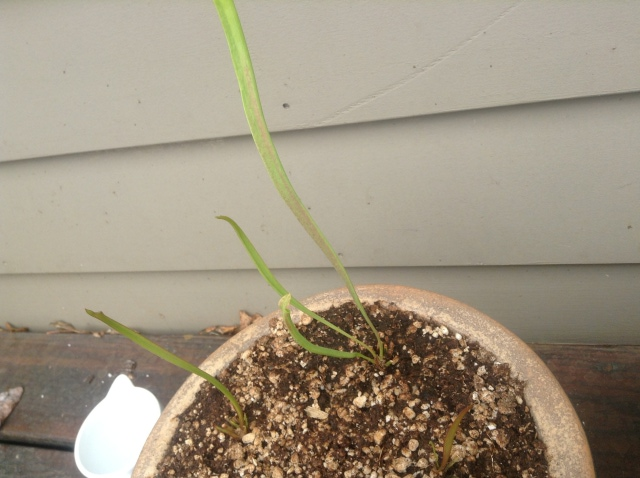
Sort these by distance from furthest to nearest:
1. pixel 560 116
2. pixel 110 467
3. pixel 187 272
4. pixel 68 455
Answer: pixel 187 272 < pixel 68 455 < pixel 110 467 < pixel 560 116

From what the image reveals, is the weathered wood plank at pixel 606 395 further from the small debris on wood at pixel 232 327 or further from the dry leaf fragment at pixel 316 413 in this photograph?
the small debris on wood at pixel 232 327

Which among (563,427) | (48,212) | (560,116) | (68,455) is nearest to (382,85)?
(560,116)

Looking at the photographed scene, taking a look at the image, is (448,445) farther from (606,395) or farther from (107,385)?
(107,385)

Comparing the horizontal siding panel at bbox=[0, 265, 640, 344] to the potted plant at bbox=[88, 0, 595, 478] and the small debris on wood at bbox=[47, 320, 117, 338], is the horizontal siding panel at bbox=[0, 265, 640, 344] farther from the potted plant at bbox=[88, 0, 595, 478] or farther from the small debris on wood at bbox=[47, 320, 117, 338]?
the potted plant at bbox=[88, 0, 595, 478]

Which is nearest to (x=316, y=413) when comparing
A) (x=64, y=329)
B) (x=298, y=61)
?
(x=298, y=61)

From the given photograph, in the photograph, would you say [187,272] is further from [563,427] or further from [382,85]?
[563,427]

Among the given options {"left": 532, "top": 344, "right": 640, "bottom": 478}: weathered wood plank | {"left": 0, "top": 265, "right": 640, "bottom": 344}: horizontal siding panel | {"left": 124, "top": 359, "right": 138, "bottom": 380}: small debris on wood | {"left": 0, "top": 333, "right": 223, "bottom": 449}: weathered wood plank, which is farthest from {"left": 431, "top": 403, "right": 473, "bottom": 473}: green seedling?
{"left": 124, "top": 359, "right": 138, "bottom": 380}: small debris on wood

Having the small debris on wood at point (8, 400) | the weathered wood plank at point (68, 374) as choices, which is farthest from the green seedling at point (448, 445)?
the small debris on wood at point (8, 400)

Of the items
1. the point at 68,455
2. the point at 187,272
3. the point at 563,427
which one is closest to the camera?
the point at 563,427
